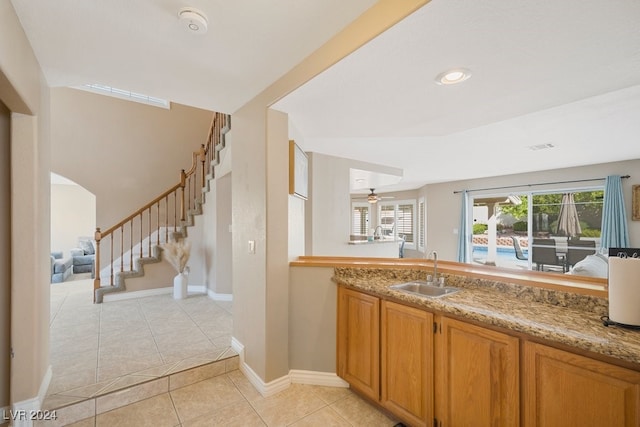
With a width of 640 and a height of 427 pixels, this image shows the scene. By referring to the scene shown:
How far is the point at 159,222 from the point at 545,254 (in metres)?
8.07

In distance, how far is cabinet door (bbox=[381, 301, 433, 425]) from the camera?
1697 mm

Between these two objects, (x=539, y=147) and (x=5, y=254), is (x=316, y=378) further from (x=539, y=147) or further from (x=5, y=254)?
(x=539, y=147)

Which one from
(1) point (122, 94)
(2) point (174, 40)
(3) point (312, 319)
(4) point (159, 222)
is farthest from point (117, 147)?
(3) point (312, 319)

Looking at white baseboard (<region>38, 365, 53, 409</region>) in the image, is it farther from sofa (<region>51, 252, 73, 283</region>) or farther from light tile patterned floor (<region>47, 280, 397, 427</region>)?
sofa (<region>51, 252, 73, 283</region>)

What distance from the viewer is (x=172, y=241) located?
450 centimetres

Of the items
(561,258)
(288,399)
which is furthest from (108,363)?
(561,258)

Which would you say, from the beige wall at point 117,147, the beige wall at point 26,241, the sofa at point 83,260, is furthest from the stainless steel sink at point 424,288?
the sofa at point 83,260

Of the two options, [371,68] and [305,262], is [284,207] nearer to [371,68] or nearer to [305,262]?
[305,262]

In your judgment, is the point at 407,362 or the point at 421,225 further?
the point at 421,225

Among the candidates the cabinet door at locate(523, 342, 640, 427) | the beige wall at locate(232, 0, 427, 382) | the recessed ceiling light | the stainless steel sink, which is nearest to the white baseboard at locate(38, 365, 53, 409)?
the beige wall at locate(232, 0, 427, 382)

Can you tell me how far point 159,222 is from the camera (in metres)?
5.33

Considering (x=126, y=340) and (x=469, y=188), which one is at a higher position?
(x=469, y=188)

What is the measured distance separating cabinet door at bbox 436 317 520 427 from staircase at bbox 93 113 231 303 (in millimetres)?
4209

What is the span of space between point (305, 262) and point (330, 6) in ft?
5.85
